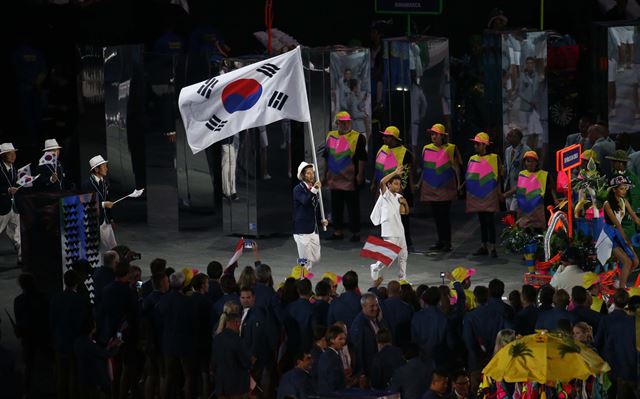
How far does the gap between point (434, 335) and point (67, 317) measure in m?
3.88

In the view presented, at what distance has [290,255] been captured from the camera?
2577cm

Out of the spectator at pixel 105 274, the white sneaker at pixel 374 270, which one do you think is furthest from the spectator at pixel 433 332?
the white sneaker at pixel 374 270

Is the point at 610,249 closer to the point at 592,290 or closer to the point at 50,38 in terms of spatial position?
→ the point at 592,290

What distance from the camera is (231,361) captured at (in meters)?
17.1

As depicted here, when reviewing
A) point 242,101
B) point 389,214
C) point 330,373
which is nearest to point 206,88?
point 242,101

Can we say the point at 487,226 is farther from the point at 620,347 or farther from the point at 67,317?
the point at 67,317

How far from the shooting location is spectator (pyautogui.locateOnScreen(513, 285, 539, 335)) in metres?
17.7

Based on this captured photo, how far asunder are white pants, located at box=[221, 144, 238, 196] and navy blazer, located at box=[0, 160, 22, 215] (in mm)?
3580

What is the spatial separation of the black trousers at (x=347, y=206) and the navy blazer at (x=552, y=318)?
930 cm

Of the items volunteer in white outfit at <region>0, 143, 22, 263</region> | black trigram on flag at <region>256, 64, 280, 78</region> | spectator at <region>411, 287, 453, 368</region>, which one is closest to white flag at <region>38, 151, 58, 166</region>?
volunteer in white outfit at <region>0, 143, 22, 263</region>

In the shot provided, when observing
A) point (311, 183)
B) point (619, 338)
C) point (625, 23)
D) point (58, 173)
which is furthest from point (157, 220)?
point (619, 338)

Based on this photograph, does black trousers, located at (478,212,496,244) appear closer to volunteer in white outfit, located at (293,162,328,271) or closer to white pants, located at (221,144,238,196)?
volunteer in white outfit, located at (293,162,328,271)

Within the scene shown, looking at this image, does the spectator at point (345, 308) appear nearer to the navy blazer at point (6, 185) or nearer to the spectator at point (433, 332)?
the spectator at point (433, 332)

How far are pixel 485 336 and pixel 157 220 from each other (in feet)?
38.3
